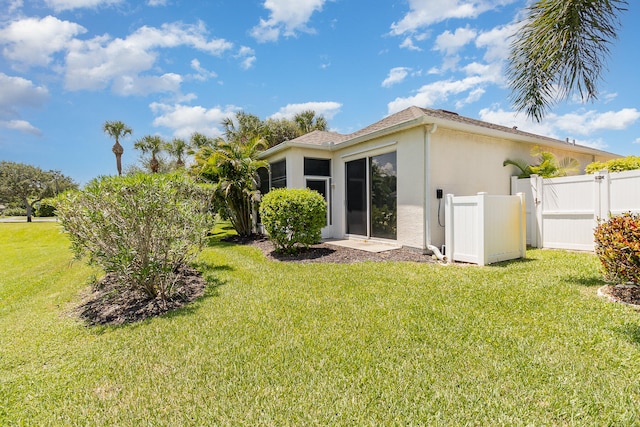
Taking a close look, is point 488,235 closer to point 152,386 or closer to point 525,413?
point 525,413

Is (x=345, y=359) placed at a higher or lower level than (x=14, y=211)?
lower

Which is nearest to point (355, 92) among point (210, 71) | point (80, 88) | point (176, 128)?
point (210, 71)

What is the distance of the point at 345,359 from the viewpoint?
288 cm

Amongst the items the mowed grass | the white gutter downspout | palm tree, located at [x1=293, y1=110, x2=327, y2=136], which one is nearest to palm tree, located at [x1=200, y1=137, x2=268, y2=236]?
the white gutter downspout

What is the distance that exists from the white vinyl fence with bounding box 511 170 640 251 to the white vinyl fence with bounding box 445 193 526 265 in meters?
1.90

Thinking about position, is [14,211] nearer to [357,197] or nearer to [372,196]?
[357,197]

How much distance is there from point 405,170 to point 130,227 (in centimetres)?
702

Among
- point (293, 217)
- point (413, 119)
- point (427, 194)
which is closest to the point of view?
point (413, 119)

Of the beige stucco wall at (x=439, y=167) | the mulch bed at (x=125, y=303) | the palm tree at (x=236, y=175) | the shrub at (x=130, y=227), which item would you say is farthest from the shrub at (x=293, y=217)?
the palm tree at (x=236, y=175)

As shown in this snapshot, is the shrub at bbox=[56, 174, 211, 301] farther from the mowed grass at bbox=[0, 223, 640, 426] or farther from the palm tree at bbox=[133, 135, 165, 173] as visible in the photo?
the palm tree at bbox=[133, 135, 165, 173]

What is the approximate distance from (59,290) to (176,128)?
27.7m

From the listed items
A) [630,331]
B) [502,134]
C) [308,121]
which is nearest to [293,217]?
[630,331]

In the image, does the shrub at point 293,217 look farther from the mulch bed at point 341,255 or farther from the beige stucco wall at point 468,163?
the beige stucco wall at point 468,163

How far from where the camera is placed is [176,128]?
30266 mm
